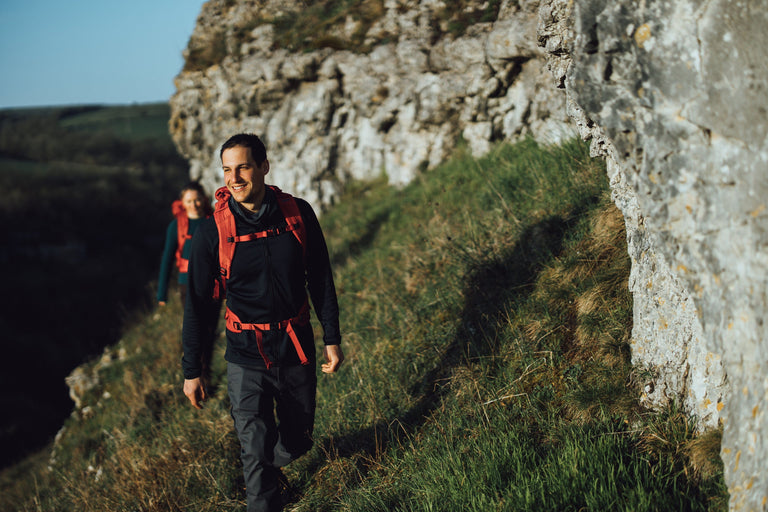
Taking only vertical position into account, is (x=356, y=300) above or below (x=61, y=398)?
above

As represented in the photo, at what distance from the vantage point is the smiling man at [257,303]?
10.2 ft

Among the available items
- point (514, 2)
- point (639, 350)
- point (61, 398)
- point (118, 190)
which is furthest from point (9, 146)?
point (639, 350)

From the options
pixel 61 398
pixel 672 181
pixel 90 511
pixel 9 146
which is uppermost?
pixel 9 146

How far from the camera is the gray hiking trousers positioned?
3104 mm

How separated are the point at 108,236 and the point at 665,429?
46.8m

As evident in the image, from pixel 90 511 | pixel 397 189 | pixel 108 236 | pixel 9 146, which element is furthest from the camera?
pixel 9 146

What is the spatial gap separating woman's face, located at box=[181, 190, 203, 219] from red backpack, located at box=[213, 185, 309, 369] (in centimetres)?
281

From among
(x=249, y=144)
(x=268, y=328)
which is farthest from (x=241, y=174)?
(x=268, y=328)

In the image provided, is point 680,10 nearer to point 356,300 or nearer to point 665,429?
point 665,429

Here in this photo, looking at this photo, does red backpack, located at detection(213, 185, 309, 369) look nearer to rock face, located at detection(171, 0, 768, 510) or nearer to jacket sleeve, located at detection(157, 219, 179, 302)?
rock face, located at detection(171, 0, 768, 510)

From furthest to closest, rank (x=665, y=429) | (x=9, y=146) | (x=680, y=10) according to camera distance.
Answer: (x=9, y=146) < (x=665, y=429) < (x=680, y=10)

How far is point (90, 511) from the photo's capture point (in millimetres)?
4301

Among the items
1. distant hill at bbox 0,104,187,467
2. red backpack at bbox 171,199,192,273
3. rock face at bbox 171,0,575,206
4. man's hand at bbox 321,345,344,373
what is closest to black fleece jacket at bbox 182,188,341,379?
man's hand at bbox 321,345,344,373

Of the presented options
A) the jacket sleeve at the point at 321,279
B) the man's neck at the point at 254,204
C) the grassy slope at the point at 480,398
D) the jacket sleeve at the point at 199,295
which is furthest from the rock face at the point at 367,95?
the jacket sleeve at the point at 199,295
